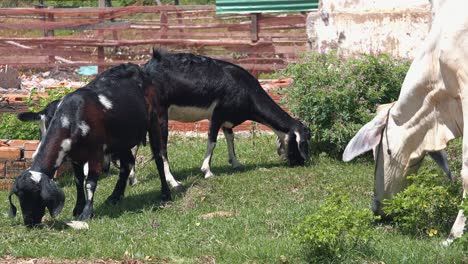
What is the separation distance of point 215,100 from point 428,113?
14.1 feet

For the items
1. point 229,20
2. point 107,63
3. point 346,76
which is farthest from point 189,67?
point 229,20

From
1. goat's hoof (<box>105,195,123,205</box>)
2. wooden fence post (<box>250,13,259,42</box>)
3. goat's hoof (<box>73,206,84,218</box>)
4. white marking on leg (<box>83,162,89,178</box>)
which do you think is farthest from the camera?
wooden fence post (<box>250,13,259,42</box>)

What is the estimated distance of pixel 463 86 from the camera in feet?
25.9

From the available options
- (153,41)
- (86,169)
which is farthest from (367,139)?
(153,41)

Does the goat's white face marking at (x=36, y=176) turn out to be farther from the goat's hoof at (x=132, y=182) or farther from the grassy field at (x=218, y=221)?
the goat's hoof at (x=132, y=182)

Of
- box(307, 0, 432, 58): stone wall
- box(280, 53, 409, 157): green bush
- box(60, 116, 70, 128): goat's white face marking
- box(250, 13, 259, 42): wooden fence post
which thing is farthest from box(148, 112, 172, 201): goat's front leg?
box(250, 13, 259, 42): wooden fence post

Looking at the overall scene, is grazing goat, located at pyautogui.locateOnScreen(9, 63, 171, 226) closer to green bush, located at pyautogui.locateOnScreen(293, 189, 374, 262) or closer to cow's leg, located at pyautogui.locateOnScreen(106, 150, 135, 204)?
cow's leg, located at pyautogui.locateOnScreen(106, 150, 135, 204)

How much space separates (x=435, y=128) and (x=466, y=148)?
0.61 meters

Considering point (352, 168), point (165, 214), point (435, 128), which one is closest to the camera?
point (435, 128)

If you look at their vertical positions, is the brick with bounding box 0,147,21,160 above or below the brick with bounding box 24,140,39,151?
below

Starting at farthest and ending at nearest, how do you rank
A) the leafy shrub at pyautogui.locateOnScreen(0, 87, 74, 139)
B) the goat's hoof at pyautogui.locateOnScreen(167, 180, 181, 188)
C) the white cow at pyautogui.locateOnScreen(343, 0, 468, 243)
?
1. the leafy shrub at pyautogui.locateOnScreen(0, 87, 74, 139)
2. the goat's hoof at pyautogui.locateOnScreen(167, 180, 181, 188)
3. the white cow at pyautogui.locateOnScreen(343, 0, 468, 243)

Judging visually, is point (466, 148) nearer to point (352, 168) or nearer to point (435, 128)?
point (435, 128)

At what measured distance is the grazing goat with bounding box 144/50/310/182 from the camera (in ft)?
39.1

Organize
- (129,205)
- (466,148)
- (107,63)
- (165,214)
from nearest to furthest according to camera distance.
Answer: (466,148), (165,214), (129,205), (107,63)
